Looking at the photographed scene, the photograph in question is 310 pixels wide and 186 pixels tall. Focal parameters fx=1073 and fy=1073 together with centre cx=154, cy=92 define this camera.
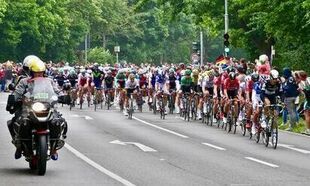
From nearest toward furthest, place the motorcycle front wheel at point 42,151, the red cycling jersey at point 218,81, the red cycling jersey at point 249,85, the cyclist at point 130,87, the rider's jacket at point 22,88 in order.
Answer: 1. the motorcycle front wheel at point 42,151
2. the rider's jacket at point 22,88
3. the red cycling jersey at point 249,85
4. the red cycling jersey at point 218,81
5. the cyclist at point 130,87

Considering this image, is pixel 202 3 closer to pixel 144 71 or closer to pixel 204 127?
pixel 144 71

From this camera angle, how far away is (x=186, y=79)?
123 ft

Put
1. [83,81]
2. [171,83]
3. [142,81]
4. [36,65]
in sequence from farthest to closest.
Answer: [142,81] < [83,81] < [171,83] < [36,65]

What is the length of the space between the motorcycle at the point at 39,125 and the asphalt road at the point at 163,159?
36cm

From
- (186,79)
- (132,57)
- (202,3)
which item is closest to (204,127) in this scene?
(186,79)

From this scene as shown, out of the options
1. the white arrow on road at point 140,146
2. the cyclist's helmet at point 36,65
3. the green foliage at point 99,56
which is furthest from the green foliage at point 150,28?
the cyclist's helmet at point 36,65

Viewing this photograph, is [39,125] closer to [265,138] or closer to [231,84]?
[265,138]

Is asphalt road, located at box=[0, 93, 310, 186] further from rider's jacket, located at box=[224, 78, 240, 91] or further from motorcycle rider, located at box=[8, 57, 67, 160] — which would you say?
rider's jacket, located at box=[224, 78, 240, 91]

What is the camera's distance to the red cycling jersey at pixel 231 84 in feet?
96.6

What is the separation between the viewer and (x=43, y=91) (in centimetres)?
1673

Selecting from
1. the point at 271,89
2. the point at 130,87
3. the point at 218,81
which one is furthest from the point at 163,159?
the point at 130,87

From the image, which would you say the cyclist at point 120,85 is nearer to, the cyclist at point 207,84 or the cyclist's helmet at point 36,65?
the cyclist at point 207,84

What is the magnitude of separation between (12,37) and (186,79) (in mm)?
51872

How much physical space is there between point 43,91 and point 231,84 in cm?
1338
